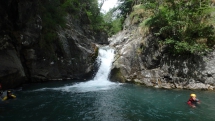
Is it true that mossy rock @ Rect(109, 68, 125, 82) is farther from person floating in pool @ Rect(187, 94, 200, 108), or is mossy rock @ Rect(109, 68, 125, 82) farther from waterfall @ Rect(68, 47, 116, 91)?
person floating in pool @ Rect(187, 94, 200, 108)

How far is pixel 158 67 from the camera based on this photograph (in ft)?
54.9

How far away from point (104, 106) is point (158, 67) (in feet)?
28.0

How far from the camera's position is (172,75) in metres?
15.7

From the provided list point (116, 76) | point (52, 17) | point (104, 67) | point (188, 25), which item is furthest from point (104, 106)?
point (52, 17)

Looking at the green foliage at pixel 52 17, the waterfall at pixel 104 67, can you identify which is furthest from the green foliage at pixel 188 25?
the green foliage at pixel 52 17

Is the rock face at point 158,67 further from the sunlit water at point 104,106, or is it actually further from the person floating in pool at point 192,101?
the person floating in pool at point 192,101

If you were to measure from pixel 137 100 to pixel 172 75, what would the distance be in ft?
18.8

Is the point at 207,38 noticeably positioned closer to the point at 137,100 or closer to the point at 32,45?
the point at 137,100

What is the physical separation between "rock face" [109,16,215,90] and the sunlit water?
1404mm

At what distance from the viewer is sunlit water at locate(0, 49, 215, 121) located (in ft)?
28.6

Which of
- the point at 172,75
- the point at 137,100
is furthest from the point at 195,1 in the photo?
the point at 137,100

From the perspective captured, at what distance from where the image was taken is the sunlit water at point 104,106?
28.6ft

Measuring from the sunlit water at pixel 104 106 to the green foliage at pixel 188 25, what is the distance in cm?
406

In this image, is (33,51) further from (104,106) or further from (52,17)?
(104,106)
